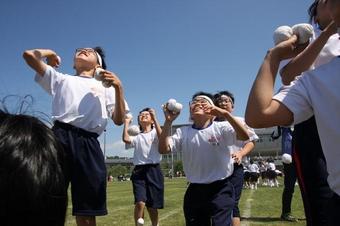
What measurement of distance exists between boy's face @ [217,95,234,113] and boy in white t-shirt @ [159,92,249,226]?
113 cm

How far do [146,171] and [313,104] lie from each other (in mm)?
5963

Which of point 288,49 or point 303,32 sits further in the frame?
point 303,32

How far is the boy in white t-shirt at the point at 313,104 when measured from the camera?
6.72 feet

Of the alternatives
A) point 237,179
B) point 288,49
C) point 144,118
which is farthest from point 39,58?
point 144,118

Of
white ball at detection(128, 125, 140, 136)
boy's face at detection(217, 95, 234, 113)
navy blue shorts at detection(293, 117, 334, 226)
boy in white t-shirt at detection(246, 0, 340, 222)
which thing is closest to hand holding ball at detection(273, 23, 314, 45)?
boy in white t-shirt at detection(246, 0, 340, 222)

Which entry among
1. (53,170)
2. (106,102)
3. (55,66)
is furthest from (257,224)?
(53,170)

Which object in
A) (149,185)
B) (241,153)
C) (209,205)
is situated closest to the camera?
(209,205)

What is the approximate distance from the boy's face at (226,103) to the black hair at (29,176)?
563 centimetres

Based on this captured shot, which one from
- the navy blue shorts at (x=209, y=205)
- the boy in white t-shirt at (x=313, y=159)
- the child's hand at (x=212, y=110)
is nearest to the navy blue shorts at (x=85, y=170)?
the navy blue shorts at (x=209, y=205)

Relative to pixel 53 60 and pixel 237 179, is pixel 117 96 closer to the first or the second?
pixel 53 60

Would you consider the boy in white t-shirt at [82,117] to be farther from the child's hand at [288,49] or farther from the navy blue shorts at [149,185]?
the navy blue shorts at [149,185]

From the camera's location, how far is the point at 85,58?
482cm

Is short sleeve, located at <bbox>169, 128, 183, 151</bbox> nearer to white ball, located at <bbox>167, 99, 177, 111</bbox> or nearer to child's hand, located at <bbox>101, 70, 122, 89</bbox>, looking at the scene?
white ball, located at <bbox>167, 99, 177, 111</bbox>

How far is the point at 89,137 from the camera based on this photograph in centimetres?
429
